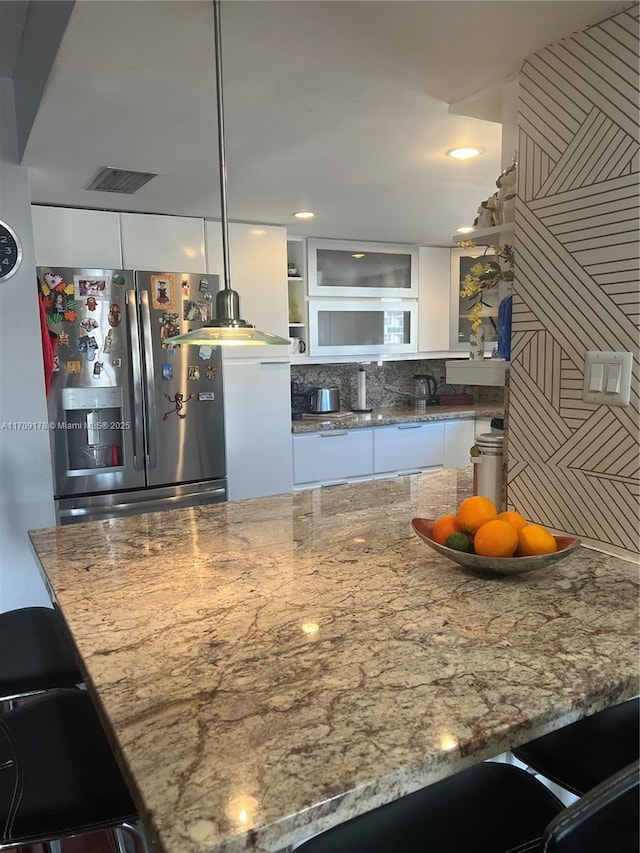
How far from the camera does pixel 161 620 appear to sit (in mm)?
1069

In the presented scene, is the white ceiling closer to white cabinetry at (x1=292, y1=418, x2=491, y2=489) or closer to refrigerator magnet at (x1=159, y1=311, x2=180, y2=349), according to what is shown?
refrigerator magnet at (x1=159, y1=311, x2=180, y2=349)

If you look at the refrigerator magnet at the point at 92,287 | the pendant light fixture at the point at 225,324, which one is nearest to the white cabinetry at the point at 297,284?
the refrigerator magnet at the point at 92,287

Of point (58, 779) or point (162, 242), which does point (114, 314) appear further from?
point (58, 779)

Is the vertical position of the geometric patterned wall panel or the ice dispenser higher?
the geometric patterned wall panel

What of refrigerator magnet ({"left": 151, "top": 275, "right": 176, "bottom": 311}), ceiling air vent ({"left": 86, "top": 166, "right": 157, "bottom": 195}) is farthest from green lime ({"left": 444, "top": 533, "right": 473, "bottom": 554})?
refrigerator magnet ({"left": 151, "top": 275, "right": 176, "bottom": 311})

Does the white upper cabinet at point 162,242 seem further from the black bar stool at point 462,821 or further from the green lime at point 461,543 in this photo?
the black bar stool at point 462,821

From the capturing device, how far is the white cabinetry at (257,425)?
3.51m

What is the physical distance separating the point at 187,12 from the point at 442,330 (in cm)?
356

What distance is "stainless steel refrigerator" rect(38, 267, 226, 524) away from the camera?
289 cm

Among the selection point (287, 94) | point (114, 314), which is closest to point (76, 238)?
point (114, 314)

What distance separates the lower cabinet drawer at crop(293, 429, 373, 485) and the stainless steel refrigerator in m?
0.66

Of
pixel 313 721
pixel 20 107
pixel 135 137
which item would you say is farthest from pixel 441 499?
pixel 20 107

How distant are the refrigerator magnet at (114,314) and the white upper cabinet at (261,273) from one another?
649 millimetres

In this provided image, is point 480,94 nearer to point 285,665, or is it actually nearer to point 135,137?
point 135,137
